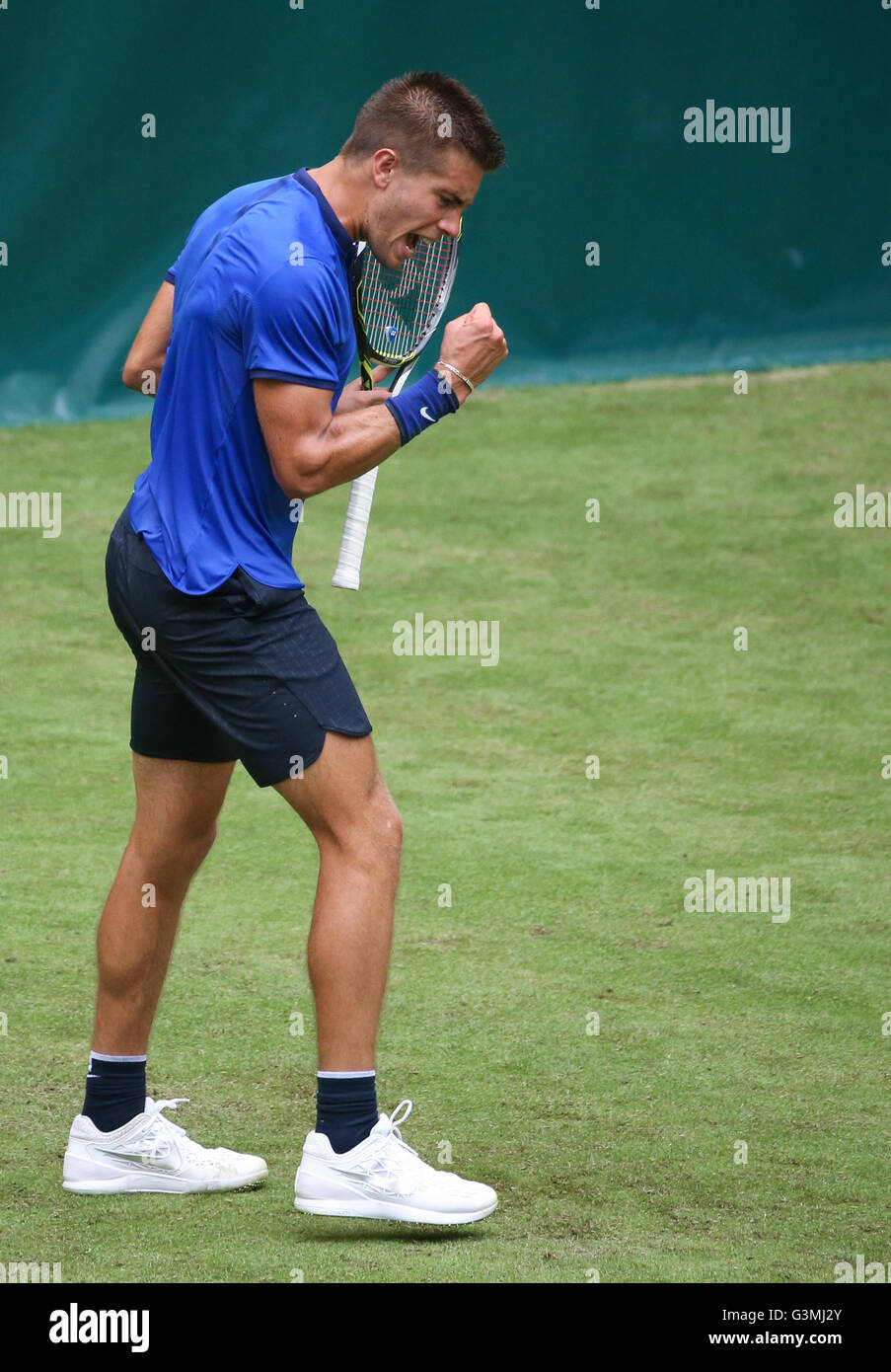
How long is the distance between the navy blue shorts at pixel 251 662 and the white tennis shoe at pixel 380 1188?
584 millimetres

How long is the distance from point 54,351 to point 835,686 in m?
4.07

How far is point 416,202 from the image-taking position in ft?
9.21

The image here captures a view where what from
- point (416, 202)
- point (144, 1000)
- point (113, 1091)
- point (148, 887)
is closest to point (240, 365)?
point (416, 202)

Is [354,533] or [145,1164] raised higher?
[354,533]

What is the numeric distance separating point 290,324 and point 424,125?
0.42m

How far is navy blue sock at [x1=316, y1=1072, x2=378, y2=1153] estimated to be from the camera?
2.74m

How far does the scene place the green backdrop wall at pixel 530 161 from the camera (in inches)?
314

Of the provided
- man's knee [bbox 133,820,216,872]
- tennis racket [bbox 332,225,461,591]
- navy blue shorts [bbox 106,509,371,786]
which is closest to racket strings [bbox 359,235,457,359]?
tennis racket [bbox 332,225,461,591]

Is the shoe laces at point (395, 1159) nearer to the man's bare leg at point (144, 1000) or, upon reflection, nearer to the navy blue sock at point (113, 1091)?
the man's bare leg at point (144, 1000)

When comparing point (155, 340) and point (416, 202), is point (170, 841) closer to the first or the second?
point (155, 340)

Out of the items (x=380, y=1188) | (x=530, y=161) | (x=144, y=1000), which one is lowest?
(x=380, y=1188)

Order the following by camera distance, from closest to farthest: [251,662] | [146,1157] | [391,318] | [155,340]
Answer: [251,662] < [146,1157] < [155,340] < [391,318]

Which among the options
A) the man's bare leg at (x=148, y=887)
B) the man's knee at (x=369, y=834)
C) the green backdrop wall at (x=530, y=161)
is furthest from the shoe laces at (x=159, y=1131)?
the green backdrop wall at (x=530, y=161)

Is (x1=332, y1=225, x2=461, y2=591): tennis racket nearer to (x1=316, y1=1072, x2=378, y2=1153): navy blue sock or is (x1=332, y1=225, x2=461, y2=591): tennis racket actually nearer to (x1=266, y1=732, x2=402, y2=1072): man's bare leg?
(x1=266, y1=732, x2=402, y2=1072): man's bare leg
